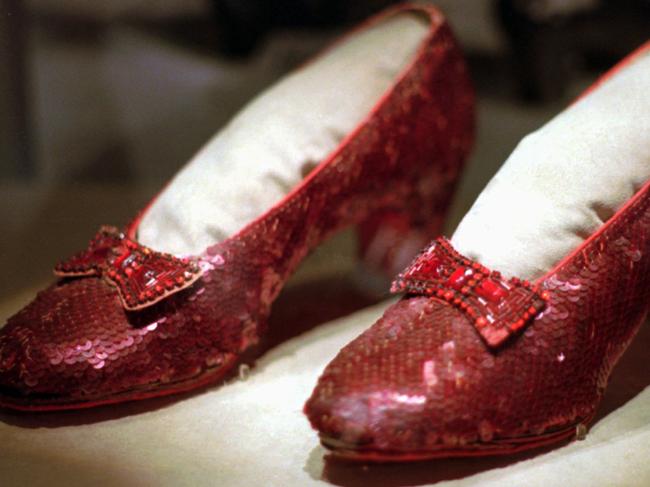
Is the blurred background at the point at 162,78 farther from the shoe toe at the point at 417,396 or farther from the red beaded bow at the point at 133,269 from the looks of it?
the shoe toe at the point at 417,396

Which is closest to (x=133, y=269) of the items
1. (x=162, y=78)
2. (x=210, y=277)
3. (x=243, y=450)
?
(x=210, y=277)

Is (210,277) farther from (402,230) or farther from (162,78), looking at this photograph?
Result: (162,78)

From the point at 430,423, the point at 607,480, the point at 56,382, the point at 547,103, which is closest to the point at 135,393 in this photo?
the point at 56,382

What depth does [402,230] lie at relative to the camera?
1.07m

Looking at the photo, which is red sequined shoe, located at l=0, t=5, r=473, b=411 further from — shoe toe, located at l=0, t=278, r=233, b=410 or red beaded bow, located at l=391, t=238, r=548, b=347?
red beaded bow, located at l=391, t=238, r=548, b=347

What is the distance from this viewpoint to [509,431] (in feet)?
2.19

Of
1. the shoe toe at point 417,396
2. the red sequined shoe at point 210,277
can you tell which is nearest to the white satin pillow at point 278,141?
the red sequined shoe at point 210,277

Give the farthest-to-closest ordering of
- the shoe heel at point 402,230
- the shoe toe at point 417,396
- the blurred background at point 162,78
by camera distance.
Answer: the blurred background at point 162,78 < the shoe heel at point 402,230 < the shoe toe at point 417,396

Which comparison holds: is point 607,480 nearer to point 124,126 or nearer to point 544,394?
point 544,394

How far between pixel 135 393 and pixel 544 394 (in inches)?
14.0

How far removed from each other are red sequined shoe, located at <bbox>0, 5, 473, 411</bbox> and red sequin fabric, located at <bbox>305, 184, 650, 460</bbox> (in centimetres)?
17

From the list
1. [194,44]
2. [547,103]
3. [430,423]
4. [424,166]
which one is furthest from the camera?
[194,44]

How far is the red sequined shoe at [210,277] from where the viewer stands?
756 mm

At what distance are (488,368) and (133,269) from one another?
0.33 m
